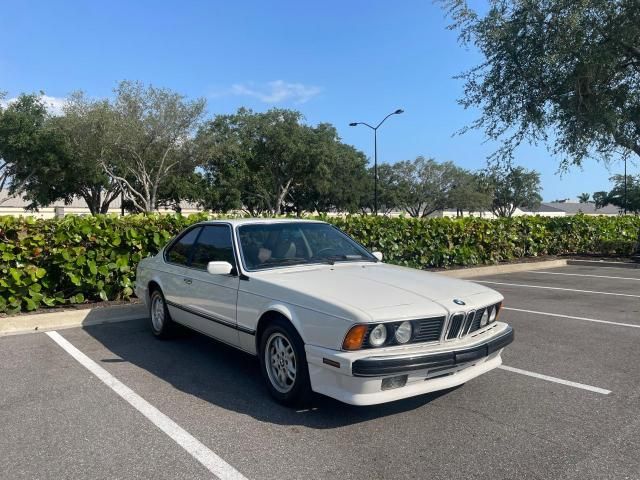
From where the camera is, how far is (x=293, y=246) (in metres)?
5.20

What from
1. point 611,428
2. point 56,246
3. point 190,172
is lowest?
point 611,428

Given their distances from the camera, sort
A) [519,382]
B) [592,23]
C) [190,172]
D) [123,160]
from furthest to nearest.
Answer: [190,172], [123,160], [592,23], [519,382]

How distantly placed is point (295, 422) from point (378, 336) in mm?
926

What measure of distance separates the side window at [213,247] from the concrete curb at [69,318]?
2.66 m

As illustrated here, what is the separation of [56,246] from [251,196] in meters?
39.1

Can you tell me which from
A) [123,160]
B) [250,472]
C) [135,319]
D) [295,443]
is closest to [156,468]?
[250,472]

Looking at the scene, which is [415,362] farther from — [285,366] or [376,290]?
[285,366]

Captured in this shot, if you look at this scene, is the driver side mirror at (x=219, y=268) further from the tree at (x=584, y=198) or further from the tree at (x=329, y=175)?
the tree at (x=584, y=198)

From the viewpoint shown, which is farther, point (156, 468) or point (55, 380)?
point (55, 380)

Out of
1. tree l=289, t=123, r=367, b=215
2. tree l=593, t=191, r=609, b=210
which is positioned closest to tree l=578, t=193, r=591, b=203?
tree l=593, t=191, r=609, b=210

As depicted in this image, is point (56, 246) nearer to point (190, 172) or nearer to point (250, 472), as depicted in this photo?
point (250, 472)

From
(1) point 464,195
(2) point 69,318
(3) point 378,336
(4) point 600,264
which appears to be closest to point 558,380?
(3) point 378,336

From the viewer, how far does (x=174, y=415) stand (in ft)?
13.5

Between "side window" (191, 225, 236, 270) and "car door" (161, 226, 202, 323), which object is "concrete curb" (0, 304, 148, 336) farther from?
"side window" (191, 225, 236, 270)
